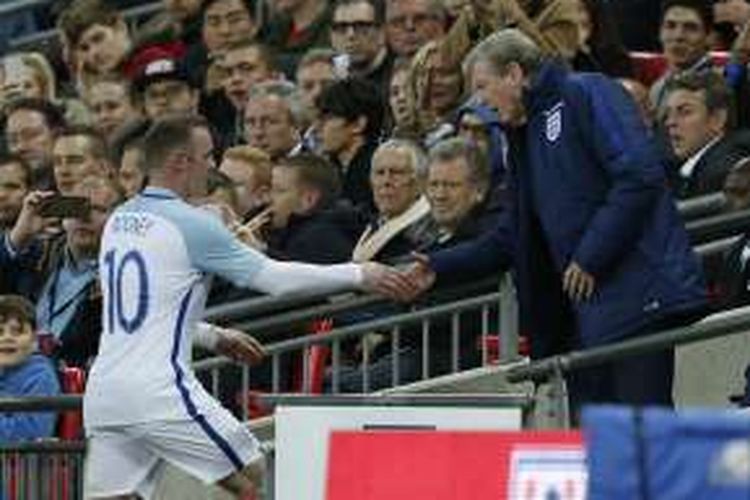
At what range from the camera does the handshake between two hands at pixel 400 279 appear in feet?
41.9

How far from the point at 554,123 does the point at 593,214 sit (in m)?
0.39

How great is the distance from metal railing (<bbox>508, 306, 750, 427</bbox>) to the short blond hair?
15.8ft

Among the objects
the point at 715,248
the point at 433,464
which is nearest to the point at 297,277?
the point at 433,464

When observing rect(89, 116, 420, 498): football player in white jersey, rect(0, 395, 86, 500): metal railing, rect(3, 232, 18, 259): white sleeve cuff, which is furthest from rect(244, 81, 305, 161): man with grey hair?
rect(89, 116, 420, 498): football player in white jersey

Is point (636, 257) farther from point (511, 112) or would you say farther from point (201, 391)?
point (201, 391)

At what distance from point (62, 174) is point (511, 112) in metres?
5.27

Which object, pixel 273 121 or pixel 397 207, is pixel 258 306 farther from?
pixel 273 121

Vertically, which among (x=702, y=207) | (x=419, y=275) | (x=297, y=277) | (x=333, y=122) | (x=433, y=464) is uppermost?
(x=333, y=122)

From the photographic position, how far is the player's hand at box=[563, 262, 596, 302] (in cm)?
1232

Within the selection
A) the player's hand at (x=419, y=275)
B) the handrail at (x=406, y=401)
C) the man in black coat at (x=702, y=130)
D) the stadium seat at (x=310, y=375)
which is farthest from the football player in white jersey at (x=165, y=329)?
the man in black coat at (x=702, y=130)

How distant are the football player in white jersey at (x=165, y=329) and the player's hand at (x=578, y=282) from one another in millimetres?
844

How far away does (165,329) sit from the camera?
1253 cm

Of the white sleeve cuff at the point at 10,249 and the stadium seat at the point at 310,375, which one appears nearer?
the stadium seat at the point at 310,375

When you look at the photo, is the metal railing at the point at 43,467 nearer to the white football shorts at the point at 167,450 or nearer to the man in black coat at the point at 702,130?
the white football shorts at the point at 167,450
